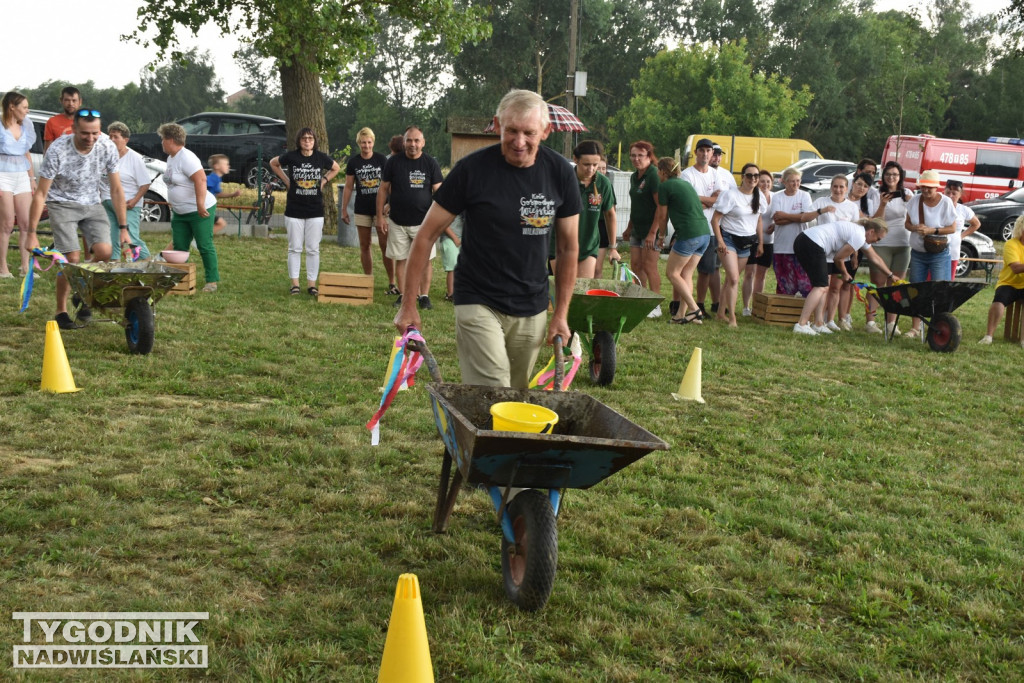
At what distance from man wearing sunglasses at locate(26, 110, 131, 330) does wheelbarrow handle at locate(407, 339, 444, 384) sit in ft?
15.3

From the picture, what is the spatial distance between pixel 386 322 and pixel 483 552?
5.75 meters

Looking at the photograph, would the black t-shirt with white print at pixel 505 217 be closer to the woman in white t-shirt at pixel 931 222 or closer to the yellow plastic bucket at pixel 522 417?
the yellow plastic bucket at pixel 522 417

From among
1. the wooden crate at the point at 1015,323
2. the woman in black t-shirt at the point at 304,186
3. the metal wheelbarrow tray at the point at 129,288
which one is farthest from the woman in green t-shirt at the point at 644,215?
the metal wheelbarrow tray at the point at 129,288

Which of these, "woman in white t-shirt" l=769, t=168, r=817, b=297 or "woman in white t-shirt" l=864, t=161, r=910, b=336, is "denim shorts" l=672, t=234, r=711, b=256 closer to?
"woman in white t-shirt" l=769, t=168, r=817, b=297

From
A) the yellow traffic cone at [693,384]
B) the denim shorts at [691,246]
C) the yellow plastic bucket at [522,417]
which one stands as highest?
the denim shorts at [691,246]

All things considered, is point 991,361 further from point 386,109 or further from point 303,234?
point 386,109

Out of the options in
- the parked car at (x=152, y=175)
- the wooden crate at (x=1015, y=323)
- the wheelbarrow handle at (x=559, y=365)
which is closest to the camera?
the wheelbarrow handle at (x=559, y=365)

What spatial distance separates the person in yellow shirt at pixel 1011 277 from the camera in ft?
34.1

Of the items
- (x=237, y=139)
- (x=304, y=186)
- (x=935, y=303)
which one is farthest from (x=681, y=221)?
(x=237, y=139)

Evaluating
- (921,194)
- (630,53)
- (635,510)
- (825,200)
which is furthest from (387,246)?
(630,53)

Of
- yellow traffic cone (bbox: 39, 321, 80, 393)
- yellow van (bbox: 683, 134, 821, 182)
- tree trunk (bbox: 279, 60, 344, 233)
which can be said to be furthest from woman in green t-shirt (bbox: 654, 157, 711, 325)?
yellow van (bbox: 683, 134, 821, 182)

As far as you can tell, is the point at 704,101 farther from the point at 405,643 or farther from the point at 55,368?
the point at 405,643

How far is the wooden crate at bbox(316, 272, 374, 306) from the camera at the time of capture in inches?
417

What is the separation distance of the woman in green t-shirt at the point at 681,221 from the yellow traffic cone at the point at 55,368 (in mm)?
6155
